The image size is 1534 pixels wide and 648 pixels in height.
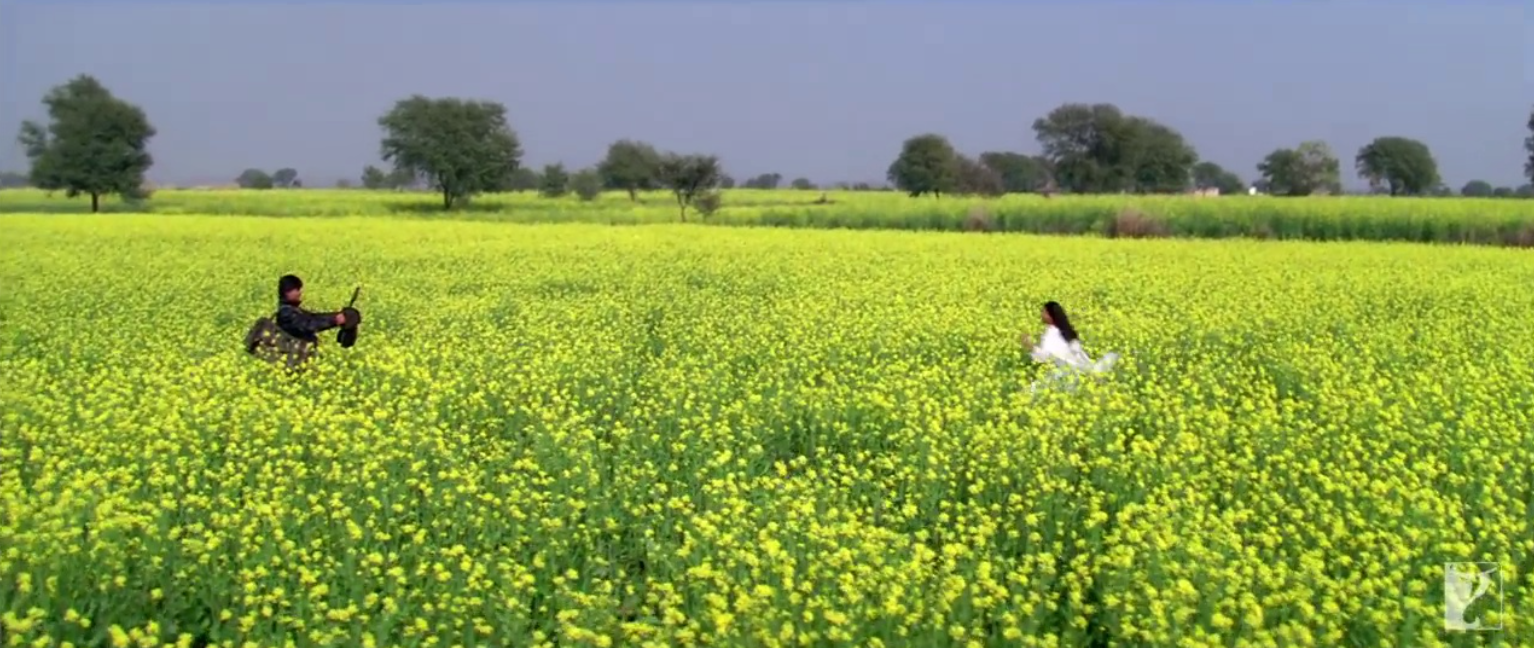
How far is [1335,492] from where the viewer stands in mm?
6168

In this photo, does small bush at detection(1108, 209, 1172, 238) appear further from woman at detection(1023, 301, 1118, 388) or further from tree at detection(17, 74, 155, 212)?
tree at detection(17, 74, 155, 212)

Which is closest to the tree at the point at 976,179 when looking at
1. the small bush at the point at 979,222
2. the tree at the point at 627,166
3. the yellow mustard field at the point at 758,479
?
the tree at the point at 627,166

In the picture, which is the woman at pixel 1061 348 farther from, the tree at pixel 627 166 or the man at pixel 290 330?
the tree at pixel 627 166

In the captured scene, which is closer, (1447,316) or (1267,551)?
(1267,551)

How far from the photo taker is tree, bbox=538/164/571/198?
224 feet

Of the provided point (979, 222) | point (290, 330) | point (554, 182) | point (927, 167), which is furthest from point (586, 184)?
point (290, 330)

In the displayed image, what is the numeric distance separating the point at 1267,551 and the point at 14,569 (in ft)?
16.4

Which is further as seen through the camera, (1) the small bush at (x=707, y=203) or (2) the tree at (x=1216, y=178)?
(2) the tree at (x=1216, y=178)

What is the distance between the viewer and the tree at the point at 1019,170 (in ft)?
259

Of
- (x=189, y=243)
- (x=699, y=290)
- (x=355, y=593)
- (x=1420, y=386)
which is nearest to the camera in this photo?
(x=355, y=593)

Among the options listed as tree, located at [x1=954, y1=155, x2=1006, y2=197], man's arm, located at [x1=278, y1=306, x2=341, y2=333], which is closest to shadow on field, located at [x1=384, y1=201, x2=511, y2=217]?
tree, located at [x1=954, y1=155, x2=1006, y2=197]

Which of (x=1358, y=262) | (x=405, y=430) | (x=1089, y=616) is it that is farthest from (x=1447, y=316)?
(x=405, y=430)

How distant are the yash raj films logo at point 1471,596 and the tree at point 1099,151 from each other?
6725 centimetres

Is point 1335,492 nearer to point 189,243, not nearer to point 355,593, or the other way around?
point 355,593
